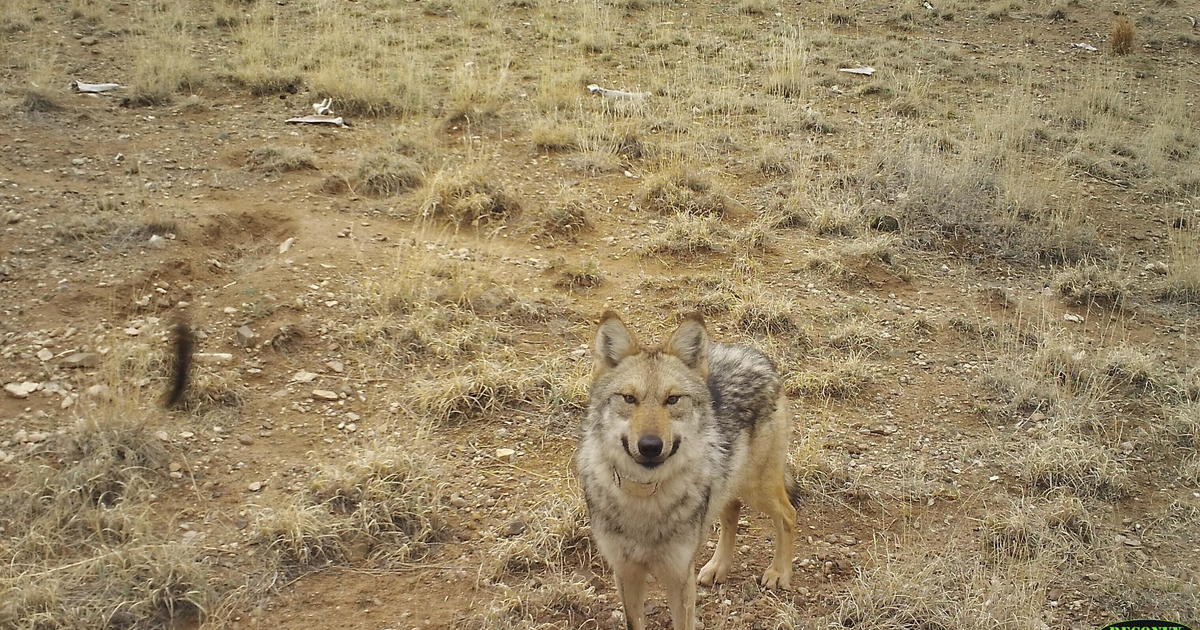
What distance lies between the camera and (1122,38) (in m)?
13.5

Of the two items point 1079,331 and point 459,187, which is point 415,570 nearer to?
point 459,187

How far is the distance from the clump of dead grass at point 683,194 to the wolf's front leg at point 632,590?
483 centimetres

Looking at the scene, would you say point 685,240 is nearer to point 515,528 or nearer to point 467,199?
point 467,199

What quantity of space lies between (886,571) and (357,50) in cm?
1000

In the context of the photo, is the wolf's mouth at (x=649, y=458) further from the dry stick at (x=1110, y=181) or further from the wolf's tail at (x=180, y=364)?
the dry stick at (x=1110, y=181)

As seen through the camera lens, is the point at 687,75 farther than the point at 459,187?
Yes

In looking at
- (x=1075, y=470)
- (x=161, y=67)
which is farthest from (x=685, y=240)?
(x=161, y=67)

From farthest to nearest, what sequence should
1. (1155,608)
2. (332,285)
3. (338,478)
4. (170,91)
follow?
(170,91)
(332,285)
(338,478)
(1155,608)

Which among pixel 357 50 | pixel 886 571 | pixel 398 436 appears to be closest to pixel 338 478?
pixel 398 436

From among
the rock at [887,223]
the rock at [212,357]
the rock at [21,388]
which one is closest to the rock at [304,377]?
the rock at [212,357]

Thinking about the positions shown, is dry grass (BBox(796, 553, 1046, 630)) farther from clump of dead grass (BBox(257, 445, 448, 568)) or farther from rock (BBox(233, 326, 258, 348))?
rock (BBox(233, 326, 258, 348))

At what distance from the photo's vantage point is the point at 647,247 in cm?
739

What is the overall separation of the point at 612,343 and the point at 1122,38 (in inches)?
551

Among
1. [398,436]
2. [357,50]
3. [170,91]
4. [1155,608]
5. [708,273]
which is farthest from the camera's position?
[357,50]
